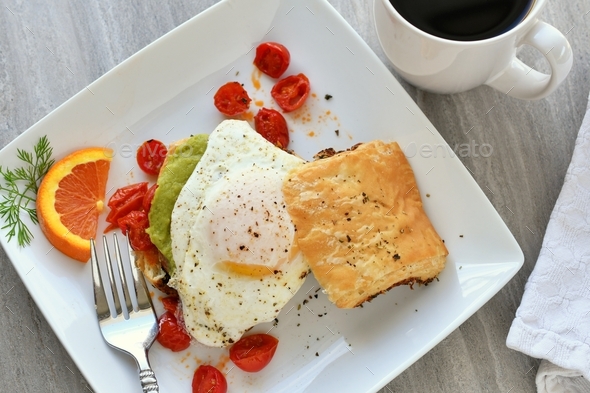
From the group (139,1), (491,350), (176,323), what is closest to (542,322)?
(491,350)

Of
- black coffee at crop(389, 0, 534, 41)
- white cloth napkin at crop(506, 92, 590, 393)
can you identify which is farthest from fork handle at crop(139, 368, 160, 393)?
black coffee at crop(389, 0, 534, 41)

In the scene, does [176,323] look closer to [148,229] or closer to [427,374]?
[148,229]

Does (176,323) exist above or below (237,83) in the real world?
below

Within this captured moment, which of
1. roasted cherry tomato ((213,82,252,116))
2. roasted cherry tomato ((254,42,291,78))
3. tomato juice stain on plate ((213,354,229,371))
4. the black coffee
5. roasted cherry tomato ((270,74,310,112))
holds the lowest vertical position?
tomato juice stain on plate ((213,354,229,371))

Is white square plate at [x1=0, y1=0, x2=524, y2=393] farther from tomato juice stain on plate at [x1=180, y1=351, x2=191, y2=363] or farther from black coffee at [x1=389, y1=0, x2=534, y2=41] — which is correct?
black coffee at [x1=389, y1=0, x2=534, y2=41]

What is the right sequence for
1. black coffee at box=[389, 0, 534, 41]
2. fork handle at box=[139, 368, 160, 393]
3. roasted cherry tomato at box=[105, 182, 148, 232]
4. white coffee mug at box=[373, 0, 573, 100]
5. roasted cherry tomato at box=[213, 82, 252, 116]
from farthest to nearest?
roasted cherry tomato at box=[213, 82, 252, 116], roasted cherry tomato at box=[105, 182, 148, 232], fork handle at box=[139, 368, 160, 393], black coffee at box=[389, 0, 534, 41], white coffee mug at box=[373, 0, 573, 100]

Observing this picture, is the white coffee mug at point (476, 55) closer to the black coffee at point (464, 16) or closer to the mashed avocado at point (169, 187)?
the black coffee at point (464, 16)

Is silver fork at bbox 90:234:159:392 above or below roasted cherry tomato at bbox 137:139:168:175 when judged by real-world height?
below
